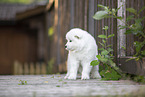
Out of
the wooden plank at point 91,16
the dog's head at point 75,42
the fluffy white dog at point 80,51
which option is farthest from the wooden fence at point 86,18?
the dog's head at point 75,42

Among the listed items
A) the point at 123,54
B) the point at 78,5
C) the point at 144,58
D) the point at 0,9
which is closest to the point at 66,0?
the point at 78,5

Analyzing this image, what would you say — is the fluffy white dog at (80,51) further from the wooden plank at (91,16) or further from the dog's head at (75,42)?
the wooden plank at (91,16)

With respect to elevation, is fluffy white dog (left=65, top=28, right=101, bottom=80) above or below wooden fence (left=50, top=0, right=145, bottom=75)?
below

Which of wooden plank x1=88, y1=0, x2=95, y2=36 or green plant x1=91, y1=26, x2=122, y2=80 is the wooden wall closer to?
wooden plank x1=88, y1=0, x2=95, y2=36

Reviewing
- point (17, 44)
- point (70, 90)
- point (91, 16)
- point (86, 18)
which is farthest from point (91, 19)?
point (17, 44)

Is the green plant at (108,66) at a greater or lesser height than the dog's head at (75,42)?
lesser

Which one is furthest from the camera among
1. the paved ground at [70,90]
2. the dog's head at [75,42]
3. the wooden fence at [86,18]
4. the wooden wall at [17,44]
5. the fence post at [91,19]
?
the wooden wall at [17,44]

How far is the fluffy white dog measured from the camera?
2.97 m

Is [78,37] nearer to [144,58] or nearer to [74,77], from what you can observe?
[74,77]

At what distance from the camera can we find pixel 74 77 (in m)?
3.09

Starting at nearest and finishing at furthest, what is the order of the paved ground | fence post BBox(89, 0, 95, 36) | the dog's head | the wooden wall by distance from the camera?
the paved ground → the dog's head → fence post BBox(89, 0, 95, 36) → the wooden wall

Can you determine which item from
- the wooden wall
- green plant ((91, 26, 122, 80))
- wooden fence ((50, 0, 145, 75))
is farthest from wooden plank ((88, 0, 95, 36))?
the wooden wall

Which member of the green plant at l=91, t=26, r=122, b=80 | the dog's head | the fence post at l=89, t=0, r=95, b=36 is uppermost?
the fence post at l=89, t=0, r=95, b=36

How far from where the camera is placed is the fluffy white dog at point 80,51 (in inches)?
117
